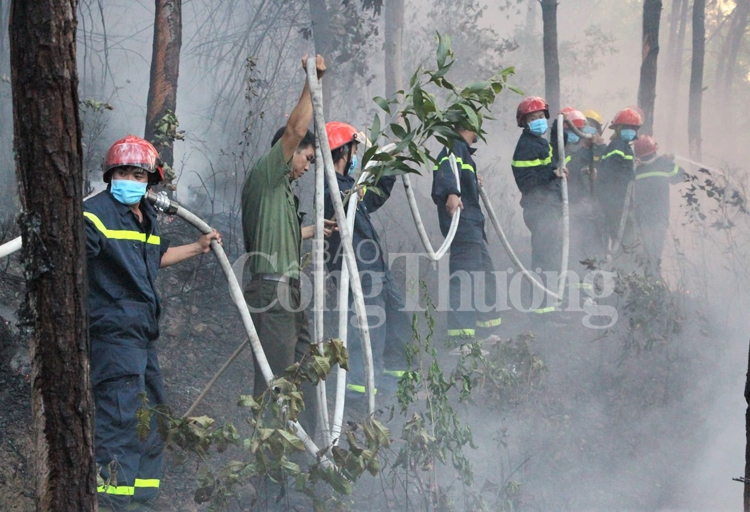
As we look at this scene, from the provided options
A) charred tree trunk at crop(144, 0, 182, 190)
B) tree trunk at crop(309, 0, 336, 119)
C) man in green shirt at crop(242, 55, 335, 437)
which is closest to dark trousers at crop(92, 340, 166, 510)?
man in green shirt at crop(242, 55, 335, 437)

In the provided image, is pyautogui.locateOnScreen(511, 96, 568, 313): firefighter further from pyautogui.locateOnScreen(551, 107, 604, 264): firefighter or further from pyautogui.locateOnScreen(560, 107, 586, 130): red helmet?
pyautogui.locateOnScreen(560, 107, 586, 130): red helmet

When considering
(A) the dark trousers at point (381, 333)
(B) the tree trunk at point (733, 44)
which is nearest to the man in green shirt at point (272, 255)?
(A) the dark trousers at point (381, 333)

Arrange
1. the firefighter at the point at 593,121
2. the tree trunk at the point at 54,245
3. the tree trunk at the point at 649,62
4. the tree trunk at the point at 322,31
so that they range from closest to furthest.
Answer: the tree trunk at the point at 54,245, the firefighter at the point at 593,121, the tree trunk at the point at 322,31, the tree trunk at the point at 649,62

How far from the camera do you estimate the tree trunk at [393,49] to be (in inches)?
487

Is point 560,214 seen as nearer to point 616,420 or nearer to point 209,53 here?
point 616,420

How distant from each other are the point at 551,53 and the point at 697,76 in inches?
229

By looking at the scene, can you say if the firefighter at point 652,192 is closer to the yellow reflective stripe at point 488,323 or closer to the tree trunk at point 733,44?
the yellow reflective stripe at point 488,323

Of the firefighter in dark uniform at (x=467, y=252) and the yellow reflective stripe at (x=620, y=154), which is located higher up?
the yellow reflective stripe at (x=620, y=154)

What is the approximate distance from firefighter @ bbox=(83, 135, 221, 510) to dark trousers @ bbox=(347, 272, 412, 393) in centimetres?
202

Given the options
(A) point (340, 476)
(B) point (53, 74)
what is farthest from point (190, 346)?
(B) point (53, 74)

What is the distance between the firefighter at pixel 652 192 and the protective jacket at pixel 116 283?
272 inches

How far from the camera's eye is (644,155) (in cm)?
1016

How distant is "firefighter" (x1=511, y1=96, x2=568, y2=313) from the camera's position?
7.72 meters

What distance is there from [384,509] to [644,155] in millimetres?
6777
